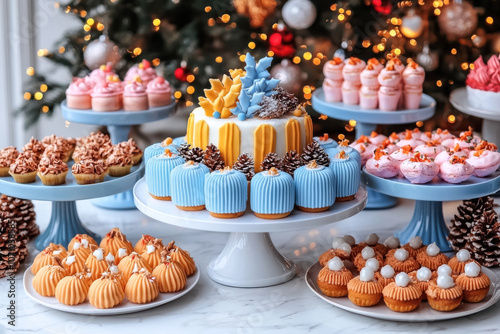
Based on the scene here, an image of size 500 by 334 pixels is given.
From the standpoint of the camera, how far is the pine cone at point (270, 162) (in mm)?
2043

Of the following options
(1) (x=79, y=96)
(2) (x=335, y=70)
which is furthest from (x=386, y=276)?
(1) (x=79, y=96)

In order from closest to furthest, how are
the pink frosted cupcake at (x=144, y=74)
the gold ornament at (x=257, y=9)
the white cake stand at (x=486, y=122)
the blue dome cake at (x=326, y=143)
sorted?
the blue dome cake at (x=326, y=143) < the white cake stand at (x=486, y=122) < the pink frosted cupcake at (x=144, y=74) < the gold ornament at (x=257, y=9)

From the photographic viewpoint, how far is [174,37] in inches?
143

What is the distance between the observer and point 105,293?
1878 mm

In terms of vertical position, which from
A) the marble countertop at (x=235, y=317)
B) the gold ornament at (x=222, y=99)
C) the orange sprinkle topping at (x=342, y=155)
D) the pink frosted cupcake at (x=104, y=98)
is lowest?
the marble countertop at (x=235, y=317)

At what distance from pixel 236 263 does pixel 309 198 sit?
327 mm

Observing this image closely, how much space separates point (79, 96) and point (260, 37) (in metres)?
1.14

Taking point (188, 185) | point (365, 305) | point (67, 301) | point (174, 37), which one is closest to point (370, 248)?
point (365, 305)

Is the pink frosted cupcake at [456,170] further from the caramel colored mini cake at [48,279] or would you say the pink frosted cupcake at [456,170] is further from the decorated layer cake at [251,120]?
the caramel colored mini cake at [48,279]

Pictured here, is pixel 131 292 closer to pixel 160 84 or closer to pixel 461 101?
pixel 160 84

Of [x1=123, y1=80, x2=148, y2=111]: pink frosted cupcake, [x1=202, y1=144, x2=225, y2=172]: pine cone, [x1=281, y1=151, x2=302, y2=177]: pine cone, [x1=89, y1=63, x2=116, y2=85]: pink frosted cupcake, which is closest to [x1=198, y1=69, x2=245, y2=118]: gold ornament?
[x1=202, y1=144, x2=225, y2=172]: pine cone

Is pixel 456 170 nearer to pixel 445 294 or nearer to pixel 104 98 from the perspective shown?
pixel 445 294

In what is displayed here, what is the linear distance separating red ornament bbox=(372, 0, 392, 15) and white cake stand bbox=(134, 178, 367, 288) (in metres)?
1.45

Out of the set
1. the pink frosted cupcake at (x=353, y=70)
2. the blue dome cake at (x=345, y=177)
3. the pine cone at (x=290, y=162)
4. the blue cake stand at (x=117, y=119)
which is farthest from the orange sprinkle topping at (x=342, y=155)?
the blue cake stand at (x=117, y=119)
